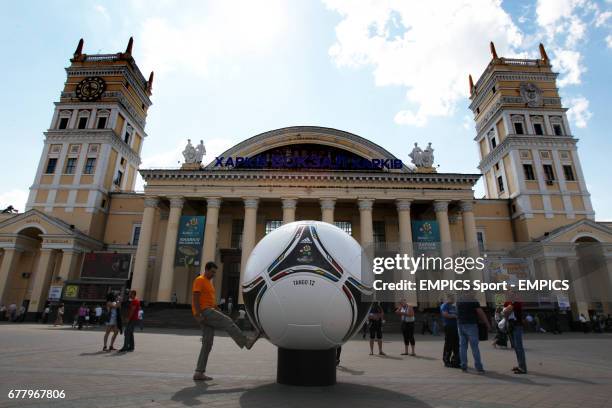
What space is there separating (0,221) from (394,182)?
133 ft

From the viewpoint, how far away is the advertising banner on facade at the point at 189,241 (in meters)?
29.1

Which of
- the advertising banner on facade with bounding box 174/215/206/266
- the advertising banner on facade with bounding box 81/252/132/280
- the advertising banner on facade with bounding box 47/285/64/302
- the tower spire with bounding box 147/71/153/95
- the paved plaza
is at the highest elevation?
the tower spire with bounding box 147/71/153/95

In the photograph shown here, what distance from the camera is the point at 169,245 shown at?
3033 centimetres

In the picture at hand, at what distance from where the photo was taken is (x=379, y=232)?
3622cm

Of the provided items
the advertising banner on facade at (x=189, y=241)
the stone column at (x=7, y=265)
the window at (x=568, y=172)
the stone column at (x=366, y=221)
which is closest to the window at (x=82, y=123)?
the stone column at (x=7, y=265)

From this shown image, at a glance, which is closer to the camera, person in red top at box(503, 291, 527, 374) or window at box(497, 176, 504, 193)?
person in red top at box(503, 291, 527, 374)

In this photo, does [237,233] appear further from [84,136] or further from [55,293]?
[84,136]

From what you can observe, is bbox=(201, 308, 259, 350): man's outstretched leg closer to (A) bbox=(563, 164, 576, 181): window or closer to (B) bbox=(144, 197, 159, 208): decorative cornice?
(B) bbox=(144, 197, 159, 208): decorative cornice

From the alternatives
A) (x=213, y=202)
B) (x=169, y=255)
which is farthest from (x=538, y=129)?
(x=169, y=255)

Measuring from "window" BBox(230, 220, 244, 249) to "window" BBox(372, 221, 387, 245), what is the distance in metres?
14.3

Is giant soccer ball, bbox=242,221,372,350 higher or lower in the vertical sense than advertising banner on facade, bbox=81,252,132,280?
lower

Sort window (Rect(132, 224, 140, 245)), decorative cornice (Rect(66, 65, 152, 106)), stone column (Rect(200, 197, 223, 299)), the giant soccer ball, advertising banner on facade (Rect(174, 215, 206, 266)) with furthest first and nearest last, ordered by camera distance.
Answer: decorative cornice (Rect(66, 65, 152, 106)) < window (Rect(132, 224, 140, 245)) < stone column (Rect(200, 197, 223, 299)) < advertising banner on facade (Rect(174, 215, 206, 266)) < the giant soccer ball

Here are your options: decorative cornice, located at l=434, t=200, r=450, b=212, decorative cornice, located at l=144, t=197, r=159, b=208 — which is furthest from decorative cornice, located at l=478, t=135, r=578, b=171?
decorative cornice, located at l=144, t=197, r=159, b=208

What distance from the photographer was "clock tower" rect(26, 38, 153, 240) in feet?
120
